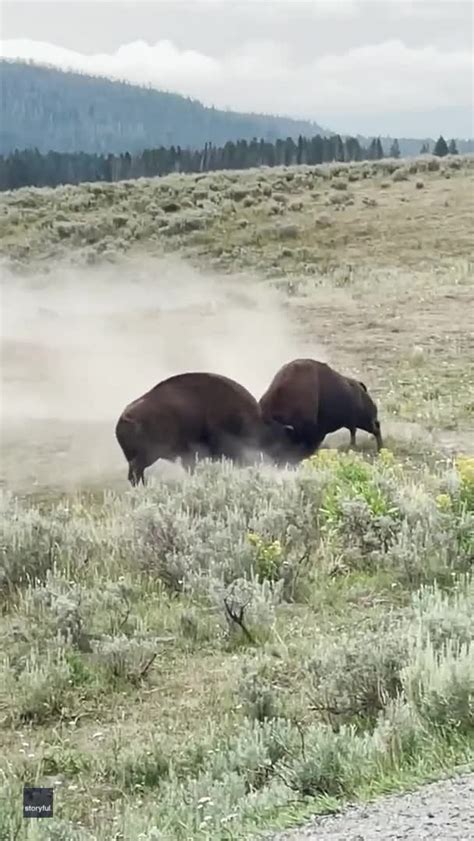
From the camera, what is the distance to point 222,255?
3256 centimetres

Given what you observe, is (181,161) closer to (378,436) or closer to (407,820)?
(378,436)

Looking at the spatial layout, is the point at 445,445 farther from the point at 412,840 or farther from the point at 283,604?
the point at 412,840

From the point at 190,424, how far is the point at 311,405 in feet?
4.91

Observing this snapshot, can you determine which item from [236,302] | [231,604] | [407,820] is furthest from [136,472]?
[236,302]

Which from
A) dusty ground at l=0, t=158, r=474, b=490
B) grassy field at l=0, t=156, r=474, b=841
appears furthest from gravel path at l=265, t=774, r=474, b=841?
dusty ground at l=0, t=158, r=474, b=490

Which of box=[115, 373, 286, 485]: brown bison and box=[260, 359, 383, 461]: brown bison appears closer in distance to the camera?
box=[115, 373, 286, 485]: brown bison

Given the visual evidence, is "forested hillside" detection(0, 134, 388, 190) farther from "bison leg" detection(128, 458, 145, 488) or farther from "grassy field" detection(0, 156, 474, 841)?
"bison leg" detection(128, 458, 145, 488)

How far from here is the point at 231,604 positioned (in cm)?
702

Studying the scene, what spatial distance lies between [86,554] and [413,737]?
3.88 metres

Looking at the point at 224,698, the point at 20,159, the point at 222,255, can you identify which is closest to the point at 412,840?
the point at 224,698

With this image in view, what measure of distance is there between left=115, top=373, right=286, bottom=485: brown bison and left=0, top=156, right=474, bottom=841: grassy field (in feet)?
1.06

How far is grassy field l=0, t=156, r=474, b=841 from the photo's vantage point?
4.84 metres

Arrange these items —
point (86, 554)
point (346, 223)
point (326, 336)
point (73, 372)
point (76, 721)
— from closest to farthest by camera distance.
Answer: point (76, 721) → point (86, 554) → point (73, 372) → point (326, 336) → point (346, 223)

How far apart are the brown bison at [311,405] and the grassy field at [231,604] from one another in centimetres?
49
